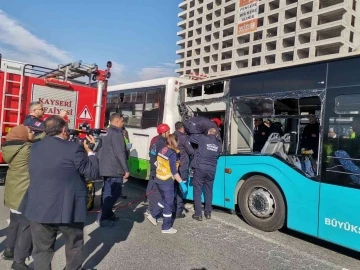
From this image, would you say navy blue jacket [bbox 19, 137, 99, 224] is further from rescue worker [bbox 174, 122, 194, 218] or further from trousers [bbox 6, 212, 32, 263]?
rescue worker [bbox 174, 122, 194, 218]

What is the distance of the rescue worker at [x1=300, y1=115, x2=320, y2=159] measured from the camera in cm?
510

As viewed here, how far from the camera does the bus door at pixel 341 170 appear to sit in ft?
13.0

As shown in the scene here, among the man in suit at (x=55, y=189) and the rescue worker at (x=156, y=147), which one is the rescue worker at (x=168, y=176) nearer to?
the rescue worker at (x=156, y=147)

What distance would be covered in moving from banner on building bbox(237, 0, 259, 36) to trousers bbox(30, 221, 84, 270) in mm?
66150

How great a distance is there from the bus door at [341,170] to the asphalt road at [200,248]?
1.59 feet

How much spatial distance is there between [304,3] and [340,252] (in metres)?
58.4

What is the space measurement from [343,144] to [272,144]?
64.6 inches

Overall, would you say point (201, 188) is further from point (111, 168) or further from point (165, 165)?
point (111, 168)

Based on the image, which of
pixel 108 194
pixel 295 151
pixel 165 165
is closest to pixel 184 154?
pixel 165 165

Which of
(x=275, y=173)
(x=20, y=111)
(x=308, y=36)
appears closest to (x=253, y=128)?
(x=275, y=173)

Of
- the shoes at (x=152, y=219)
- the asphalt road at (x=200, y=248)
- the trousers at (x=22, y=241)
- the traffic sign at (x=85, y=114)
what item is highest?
the traffic sign at (x=85, y=114)

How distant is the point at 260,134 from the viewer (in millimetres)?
6246

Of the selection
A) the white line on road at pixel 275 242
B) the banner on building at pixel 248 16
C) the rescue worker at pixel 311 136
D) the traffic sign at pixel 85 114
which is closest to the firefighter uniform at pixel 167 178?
the white line on road at pixel 275 242

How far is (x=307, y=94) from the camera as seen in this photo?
4605 millimetres
